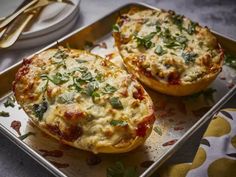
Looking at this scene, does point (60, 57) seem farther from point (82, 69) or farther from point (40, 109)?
point (40, 109)

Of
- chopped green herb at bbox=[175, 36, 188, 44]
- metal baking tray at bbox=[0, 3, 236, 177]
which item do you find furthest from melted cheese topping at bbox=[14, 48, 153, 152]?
chopped green herb at bbox=[175, 36, 188, 44]

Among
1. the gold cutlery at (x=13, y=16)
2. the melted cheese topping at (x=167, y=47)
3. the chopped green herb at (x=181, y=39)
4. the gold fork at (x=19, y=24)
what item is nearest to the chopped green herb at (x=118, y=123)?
the melted cheese topping at (x=167, y=47)

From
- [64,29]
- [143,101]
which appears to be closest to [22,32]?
[64,29]

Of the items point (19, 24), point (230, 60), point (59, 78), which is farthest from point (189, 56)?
point (19, 24)

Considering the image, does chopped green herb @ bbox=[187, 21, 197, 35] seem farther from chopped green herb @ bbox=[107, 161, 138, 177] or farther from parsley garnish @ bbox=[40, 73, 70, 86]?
chopped green herb @ bbox=[107, 161, 138, 177]

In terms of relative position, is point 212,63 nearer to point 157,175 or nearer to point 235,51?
point 235,51

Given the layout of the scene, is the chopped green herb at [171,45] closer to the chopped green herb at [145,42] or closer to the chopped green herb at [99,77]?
the chopped green herb at [145,42]

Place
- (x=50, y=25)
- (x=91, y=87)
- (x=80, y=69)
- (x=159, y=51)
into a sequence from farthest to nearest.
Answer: (x=50, y=25)
(x=159, y=51)
(x=80, y=69)
(x=91, y=87)
